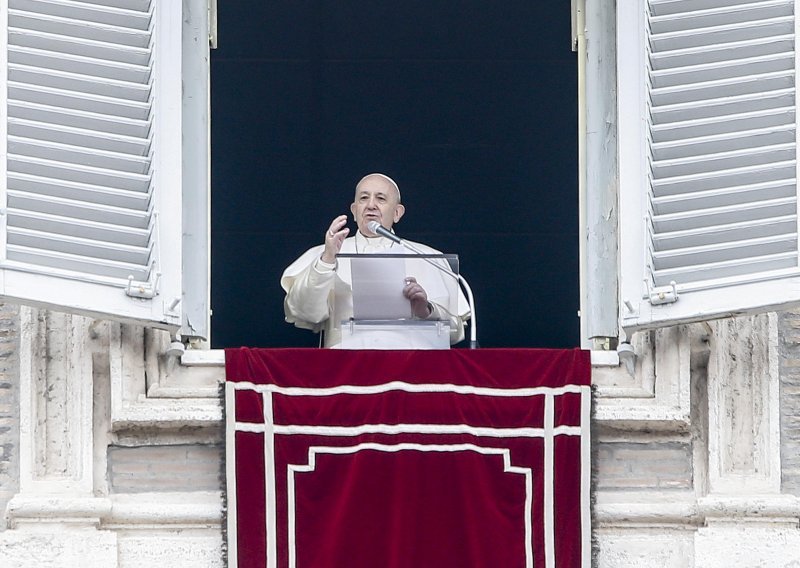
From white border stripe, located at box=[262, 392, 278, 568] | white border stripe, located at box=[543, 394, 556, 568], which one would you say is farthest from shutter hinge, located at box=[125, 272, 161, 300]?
white border stripe, located at box=[543, 394, 556, 568]

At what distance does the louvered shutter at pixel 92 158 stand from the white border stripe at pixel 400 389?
0.39 metres

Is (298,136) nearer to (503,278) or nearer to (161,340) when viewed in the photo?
(503,278)

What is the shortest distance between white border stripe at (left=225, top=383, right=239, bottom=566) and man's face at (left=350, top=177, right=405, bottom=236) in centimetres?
142

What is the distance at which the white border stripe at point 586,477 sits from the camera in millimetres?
8398

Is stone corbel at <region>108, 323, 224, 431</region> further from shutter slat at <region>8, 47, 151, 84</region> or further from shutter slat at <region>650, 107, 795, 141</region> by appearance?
shutter slat at <region>650, 107, 795, 141</region>

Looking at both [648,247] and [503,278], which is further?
[503,278]

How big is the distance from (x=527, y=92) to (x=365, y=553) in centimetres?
414

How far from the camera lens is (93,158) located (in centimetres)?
855

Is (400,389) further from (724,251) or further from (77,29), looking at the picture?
(77,29)

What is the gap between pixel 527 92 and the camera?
1205 centimetres

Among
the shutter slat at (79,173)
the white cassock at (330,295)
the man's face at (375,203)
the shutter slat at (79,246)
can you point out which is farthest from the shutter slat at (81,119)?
the man's face at (375,203)

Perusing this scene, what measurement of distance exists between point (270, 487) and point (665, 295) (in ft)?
4.66

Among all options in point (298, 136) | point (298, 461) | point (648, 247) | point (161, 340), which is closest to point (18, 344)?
point (161, 340)

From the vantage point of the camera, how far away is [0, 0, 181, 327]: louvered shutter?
27.5 feet
